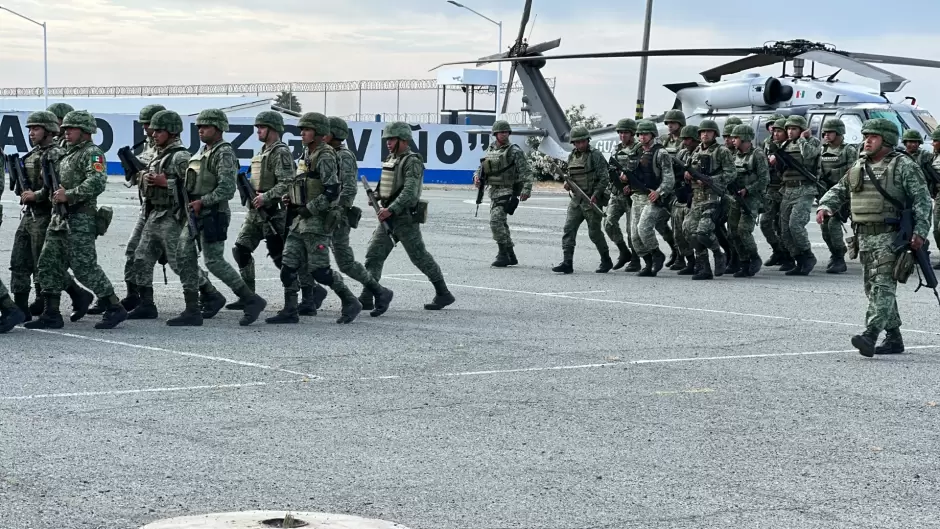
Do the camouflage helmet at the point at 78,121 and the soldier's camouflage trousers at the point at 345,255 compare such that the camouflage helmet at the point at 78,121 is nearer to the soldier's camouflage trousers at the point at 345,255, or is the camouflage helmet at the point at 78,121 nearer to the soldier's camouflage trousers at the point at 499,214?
the soldier's camouflage trousers at the point at 345,255

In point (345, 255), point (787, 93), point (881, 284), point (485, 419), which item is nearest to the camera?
point (485, 419)

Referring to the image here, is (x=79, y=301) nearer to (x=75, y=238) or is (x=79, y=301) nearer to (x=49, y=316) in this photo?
(x=49, y=316)

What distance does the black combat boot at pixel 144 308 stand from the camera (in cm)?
1119

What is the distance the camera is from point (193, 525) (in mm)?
5055

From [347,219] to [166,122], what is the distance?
173 centimetres

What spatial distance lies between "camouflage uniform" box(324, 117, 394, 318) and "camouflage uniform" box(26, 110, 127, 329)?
1940 millimetres

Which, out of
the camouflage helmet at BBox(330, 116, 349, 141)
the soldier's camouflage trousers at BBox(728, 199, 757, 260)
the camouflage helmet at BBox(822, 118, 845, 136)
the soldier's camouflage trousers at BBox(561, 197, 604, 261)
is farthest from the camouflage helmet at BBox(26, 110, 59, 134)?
the soldier's camouflage trousers at BBox(728, 199, 757, 260)

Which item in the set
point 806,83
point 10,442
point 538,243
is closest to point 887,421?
point 10,442

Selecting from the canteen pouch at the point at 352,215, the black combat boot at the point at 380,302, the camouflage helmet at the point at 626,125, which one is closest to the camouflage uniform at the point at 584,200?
the camouflage helmet at the point at 626,125

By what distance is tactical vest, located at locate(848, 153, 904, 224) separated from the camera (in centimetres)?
984

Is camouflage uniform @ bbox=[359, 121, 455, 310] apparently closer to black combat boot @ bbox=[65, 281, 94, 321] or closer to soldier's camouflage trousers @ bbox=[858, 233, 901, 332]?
black combat boot @ bbox=[65, 281, 94, 321]

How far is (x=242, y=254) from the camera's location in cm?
1172

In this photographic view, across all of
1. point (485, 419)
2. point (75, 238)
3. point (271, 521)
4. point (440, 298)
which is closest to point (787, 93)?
point (440, 298)

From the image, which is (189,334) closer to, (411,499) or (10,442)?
(10,442)
